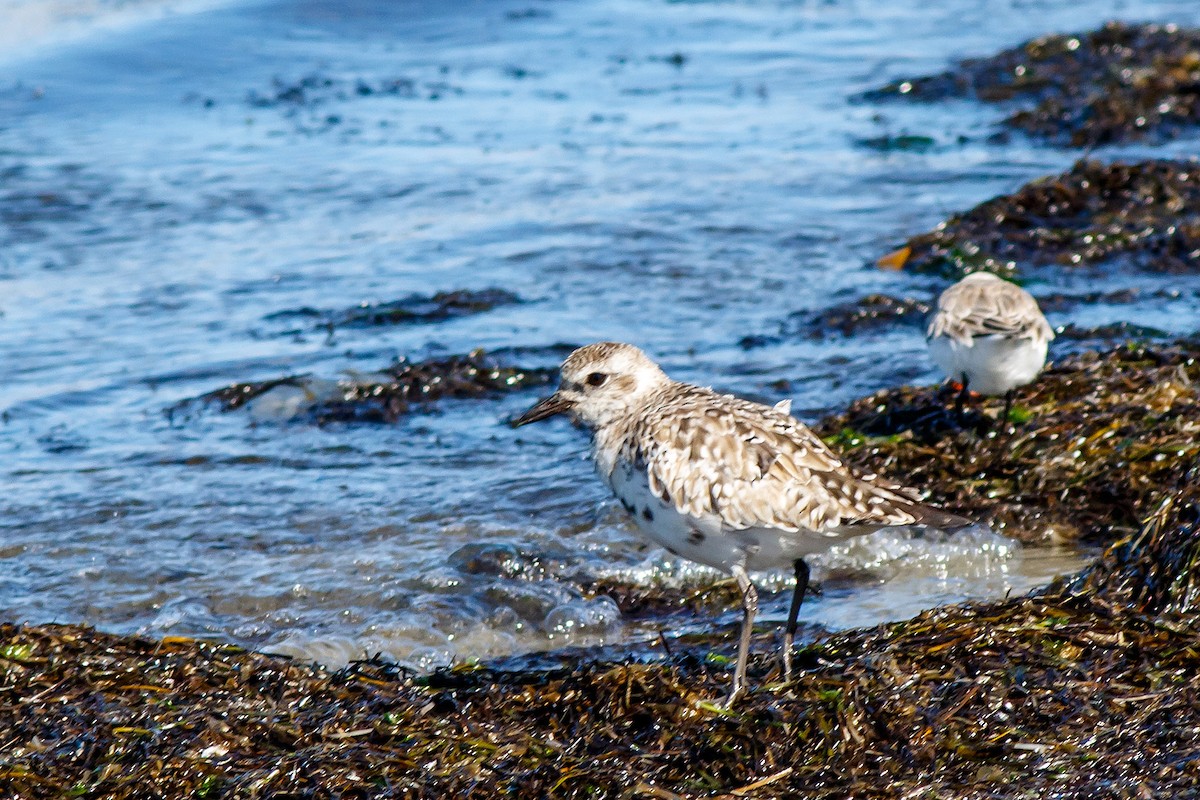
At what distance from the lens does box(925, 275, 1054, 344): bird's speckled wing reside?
6.30m

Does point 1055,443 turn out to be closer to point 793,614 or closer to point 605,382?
point 793,614

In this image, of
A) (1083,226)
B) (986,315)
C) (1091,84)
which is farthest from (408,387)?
(1091,84)

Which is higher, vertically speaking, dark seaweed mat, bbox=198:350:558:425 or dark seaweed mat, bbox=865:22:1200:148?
dark seaweed mat, bbox=865:22:1200:148

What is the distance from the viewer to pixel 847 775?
3.78 metres

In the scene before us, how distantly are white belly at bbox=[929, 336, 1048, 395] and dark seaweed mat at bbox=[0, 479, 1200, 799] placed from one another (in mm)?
1870

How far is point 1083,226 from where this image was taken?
32.4 feet

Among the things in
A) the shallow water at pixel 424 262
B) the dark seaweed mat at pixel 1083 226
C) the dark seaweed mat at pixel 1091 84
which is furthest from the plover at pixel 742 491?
the dark seaweed mat at pixel 1091 84

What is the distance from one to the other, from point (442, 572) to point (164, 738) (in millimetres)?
2028

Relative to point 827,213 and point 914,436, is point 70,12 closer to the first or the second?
point 827,213

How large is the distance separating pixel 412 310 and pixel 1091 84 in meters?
7.42

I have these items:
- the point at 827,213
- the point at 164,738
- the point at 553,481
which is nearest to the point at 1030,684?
the point at 164,738

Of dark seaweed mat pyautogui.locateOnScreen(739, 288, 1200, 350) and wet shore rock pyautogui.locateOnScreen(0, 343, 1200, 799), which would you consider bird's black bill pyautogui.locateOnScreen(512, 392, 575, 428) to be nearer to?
wet shore rock pyautogui.locateOnScreen(0, 343, 1200, 799)

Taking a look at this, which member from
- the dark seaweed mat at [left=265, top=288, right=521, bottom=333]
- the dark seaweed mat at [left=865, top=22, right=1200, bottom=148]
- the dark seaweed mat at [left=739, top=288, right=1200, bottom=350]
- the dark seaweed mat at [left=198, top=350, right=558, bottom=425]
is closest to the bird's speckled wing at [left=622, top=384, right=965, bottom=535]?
the dark seaweed mat at [left=198, top=350, right=558, bottom=425]

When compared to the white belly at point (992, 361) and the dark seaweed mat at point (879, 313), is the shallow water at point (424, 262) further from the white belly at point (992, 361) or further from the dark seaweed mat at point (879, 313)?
the white belly at point (992, 361)
